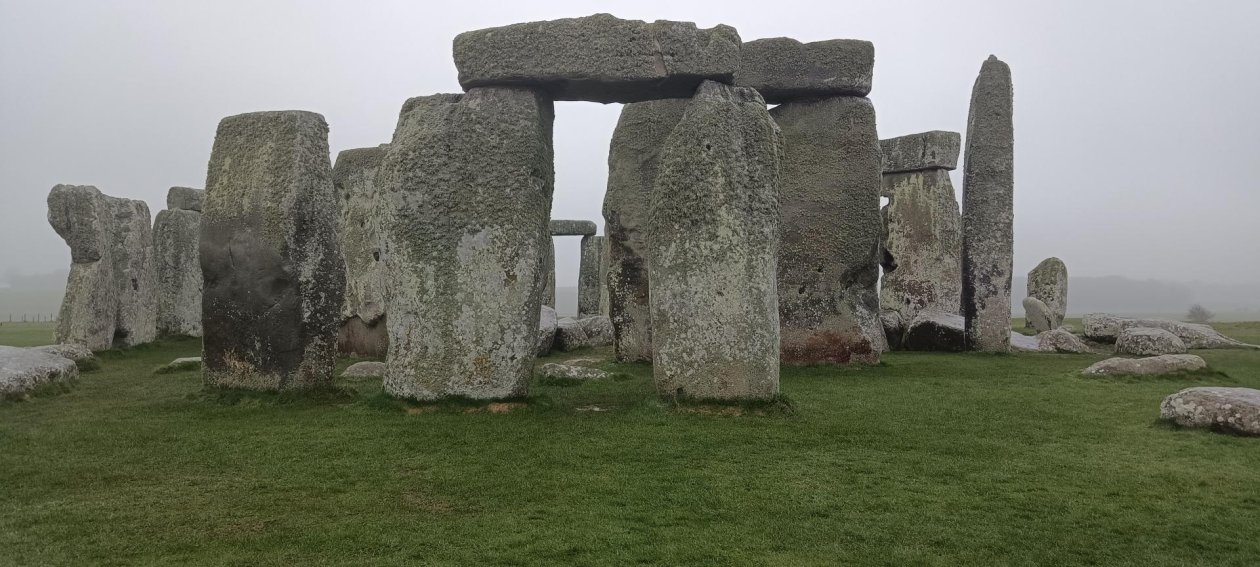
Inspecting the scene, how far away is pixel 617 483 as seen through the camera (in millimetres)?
4852

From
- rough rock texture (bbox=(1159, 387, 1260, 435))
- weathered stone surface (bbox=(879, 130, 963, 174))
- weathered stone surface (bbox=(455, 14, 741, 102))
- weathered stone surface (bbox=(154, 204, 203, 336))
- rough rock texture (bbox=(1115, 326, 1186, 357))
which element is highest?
weathered stone surface (bbox=(879, 130, 963, 174))

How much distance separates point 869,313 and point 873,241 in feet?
2.84

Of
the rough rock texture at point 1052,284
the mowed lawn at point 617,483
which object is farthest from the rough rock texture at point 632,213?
the rough rock texture at point 1052,284

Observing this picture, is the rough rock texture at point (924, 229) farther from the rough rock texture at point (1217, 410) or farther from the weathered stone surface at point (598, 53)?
the weathered stone surface at point (598, 53)

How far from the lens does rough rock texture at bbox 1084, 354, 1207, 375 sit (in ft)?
29.6

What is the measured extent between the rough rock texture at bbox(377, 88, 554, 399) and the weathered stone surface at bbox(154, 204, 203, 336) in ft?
29.5

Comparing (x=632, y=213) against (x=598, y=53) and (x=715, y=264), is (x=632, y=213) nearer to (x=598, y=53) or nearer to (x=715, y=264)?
(x=598, y=53)

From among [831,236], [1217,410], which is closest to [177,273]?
[831,236]

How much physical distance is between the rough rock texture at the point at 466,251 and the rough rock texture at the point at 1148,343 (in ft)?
28.9

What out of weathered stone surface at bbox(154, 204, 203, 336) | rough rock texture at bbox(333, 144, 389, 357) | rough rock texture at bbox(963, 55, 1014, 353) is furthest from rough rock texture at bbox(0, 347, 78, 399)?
rough rock texture at bbox(963, 55, 1014, 353)

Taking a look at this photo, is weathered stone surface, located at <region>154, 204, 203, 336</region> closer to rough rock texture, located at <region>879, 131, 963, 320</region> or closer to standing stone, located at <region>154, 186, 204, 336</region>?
standing stone, located at <region>154, 186, 204, 336</region>

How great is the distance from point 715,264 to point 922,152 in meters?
10.2

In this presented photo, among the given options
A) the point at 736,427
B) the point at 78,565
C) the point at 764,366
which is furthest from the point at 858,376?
the point at 78,565

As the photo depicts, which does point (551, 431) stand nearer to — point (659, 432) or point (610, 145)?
point (659, 432)
